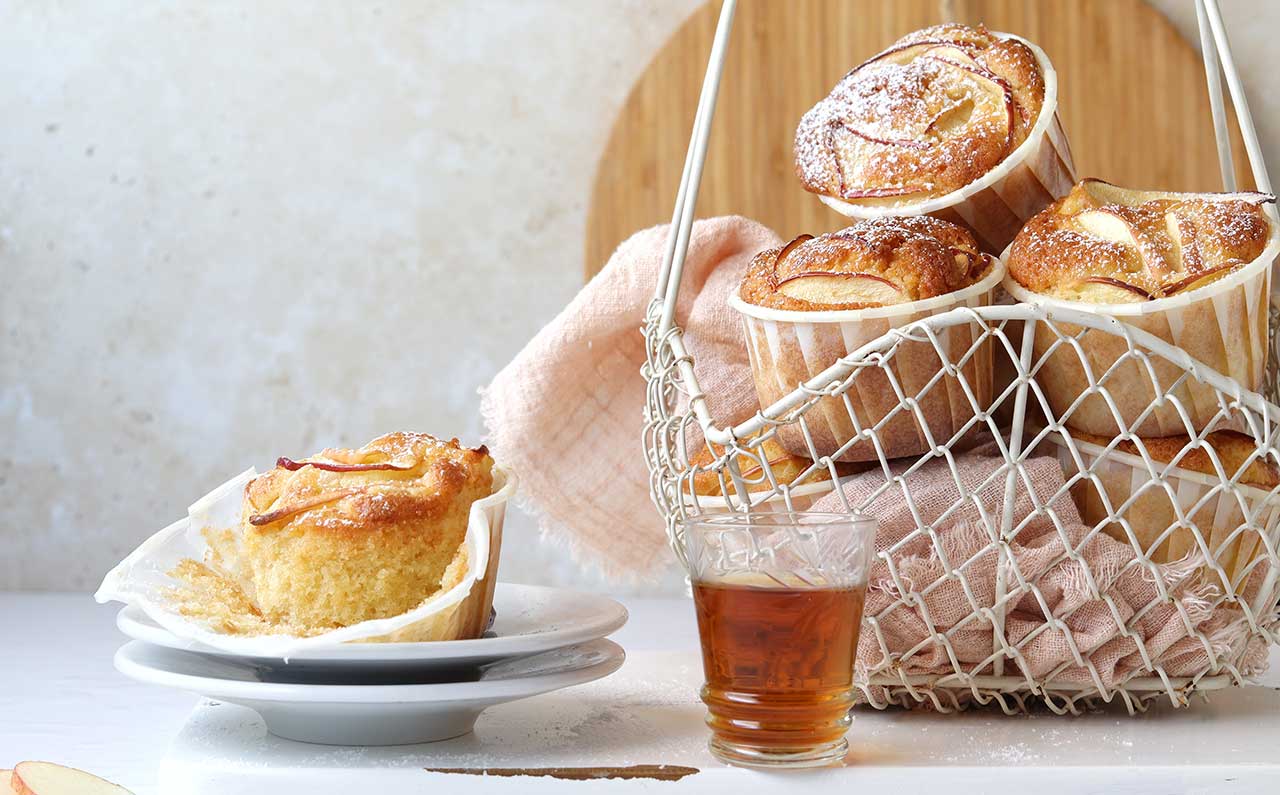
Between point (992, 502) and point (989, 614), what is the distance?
62 millimetres

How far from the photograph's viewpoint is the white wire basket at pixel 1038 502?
653 millimetres

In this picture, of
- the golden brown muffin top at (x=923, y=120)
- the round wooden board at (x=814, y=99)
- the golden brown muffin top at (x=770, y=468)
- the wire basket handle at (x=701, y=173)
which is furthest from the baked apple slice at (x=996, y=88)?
the round wooden board at (x=814, y=99)

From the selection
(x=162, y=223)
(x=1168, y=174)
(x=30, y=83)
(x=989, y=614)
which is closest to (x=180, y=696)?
(x=989, y=614)

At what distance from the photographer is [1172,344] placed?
67 cm

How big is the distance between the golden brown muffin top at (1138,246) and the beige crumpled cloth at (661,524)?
0.34 feet

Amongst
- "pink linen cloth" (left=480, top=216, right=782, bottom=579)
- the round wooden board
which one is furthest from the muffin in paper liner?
the round wooden board

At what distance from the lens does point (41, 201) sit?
190 cm

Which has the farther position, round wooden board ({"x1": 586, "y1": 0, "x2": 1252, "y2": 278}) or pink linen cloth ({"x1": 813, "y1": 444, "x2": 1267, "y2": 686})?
round wooden board ({"x1": 586, "y1": 0, "x2": 1252, "y2": 278})

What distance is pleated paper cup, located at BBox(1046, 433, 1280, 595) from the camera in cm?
68

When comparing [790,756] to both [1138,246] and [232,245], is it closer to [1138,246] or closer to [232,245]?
[1138,246]

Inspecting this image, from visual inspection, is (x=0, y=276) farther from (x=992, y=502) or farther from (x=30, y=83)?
(x=992, y=502)

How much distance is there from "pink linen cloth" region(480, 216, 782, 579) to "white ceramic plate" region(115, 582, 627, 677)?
0.32m

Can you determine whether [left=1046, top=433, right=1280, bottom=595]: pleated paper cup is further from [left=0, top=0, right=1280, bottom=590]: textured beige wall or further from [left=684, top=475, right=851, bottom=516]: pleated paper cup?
[left=0, top=0, right=1280, bottom=590]: textured beige wall

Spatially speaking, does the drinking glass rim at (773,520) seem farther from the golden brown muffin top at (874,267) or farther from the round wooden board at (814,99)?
the round wooden board at (814,99)
